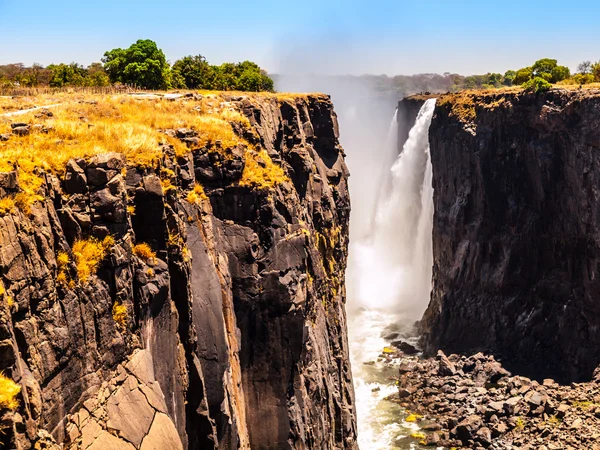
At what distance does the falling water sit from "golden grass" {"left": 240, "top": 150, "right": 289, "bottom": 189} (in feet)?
134

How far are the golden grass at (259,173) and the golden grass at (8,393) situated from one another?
51.4 ft

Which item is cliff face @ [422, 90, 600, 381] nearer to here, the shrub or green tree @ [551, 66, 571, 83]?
green tree @ [551, 66, 571, 83]

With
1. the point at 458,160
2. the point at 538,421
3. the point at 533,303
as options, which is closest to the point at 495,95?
the point at 458,160

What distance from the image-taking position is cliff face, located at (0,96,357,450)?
13.8 meters

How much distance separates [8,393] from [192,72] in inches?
2314

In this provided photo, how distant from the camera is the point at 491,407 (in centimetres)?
5250

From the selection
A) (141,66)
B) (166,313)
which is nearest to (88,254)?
(166,313)

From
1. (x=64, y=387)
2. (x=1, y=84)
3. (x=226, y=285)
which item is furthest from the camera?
(x=1, y=84)

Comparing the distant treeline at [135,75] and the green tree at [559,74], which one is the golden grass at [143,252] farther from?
the green tree at [559,74]

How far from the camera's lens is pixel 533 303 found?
64625 mm

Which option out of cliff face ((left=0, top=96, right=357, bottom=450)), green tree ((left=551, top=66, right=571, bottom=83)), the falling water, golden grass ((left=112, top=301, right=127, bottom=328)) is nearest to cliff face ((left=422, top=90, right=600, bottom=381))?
the falling water

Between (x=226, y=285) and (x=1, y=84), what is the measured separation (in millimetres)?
29981

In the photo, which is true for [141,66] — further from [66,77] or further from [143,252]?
[143,252]

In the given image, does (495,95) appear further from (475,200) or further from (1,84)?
(1,84)
